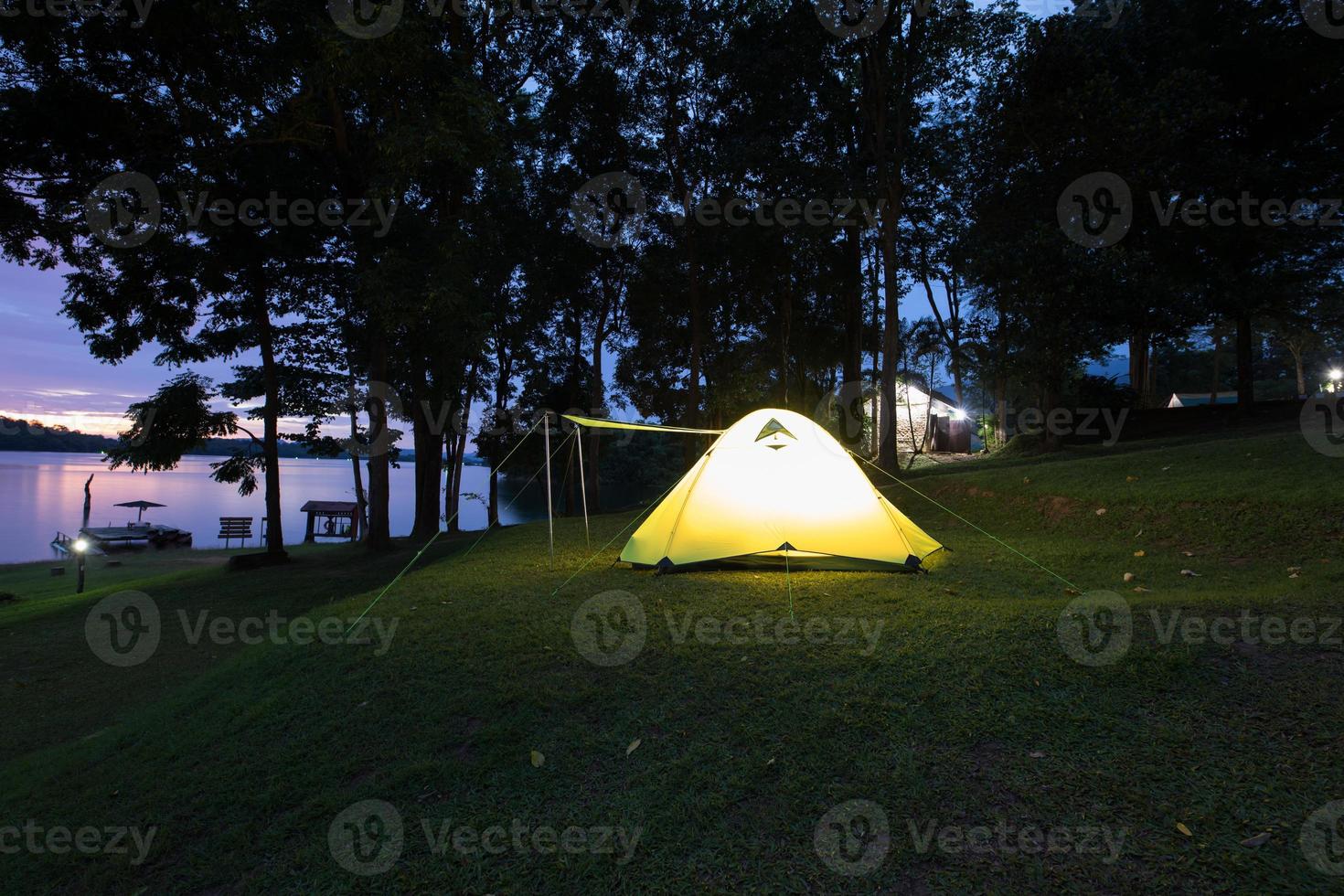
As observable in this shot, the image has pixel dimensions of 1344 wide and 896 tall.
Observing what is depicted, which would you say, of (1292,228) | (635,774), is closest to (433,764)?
(635,774)

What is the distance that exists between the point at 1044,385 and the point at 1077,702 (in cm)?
1377

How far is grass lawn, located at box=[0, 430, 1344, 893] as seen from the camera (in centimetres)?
291

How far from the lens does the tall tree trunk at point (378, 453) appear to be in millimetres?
14258

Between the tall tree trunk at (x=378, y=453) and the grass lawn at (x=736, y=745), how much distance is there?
25.4ft

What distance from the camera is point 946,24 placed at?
50.9ft

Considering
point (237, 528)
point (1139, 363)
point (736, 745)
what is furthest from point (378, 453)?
point (1139, 363)

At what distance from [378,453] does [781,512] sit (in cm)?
1136

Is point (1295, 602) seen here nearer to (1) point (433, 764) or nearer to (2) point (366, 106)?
(1) point (433, 764)

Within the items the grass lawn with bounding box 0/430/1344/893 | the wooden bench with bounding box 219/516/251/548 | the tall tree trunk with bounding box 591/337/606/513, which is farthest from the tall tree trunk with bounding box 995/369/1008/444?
the wooden bench with bounding box 219/516/251/548

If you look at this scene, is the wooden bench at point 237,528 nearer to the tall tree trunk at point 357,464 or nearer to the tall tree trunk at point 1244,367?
the tall tree trunk at point 357,464

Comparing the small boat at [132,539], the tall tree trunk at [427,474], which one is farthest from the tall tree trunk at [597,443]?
the small boat at [132,539]

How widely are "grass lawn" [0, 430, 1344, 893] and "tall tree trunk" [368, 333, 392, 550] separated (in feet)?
25.4

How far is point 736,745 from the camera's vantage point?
12.1ft

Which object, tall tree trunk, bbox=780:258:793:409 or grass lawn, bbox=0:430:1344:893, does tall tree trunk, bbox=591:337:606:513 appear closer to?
tall tree trunk, bbox=780:258:793:409
